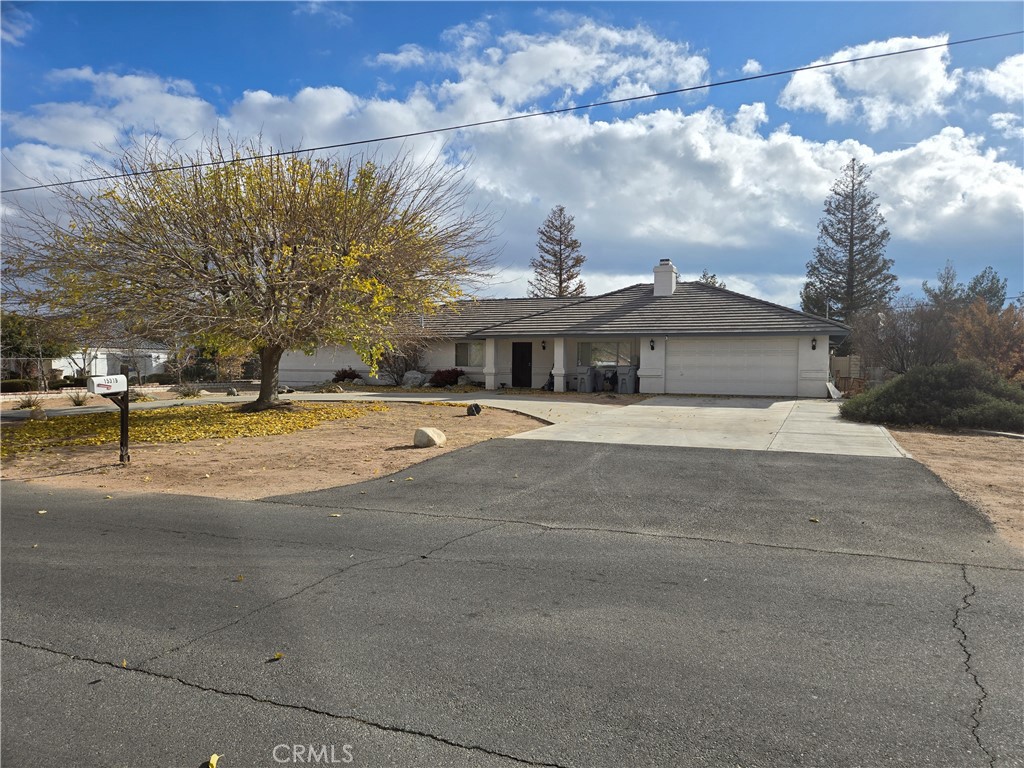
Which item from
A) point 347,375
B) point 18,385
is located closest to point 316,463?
point 347,375

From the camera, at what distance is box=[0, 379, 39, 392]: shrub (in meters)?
27.8

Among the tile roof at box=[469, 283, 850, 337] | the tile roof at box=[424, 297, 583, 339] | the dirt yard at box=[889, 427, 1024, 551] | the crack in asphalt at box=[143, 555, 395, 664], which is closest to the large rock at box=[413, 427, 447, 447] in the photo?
the crack in asphalt at box=[143, 555, 395, 664]

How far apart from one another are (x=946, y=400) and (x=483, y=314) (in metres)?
19.0

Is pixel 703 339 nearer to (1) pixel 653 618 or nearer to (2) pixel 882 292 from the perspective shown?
(1) pixel 653 618

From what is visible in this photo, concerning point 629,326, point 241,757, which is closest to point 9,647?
point 241,757

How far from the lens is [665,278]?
26.8 metres

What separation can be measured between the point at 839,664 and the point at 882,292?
48.8 m

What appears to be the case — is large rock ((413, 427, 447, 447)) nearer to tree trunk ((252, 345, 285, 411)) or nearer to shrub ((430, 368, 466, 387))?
tree trunk ((252, 345, 285, 411))

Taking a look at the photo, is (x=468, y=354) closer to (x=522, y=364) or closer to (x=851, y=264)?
(x=522, y=364)

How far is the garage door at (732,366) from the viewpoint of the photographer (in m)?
22.2

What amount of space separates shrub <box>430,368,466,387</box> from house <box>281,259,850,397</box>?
0.97 meters

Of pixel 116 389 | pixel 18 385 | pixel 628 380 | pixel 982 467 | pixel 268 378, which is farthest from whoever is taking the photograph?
pixel 18 385

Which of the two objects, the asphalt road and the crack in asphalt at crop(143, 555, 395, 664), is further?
the crack in asphalt at crop(143, 555, 395, 664)

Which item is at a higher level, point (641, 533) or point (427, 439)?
point (427, 439)
